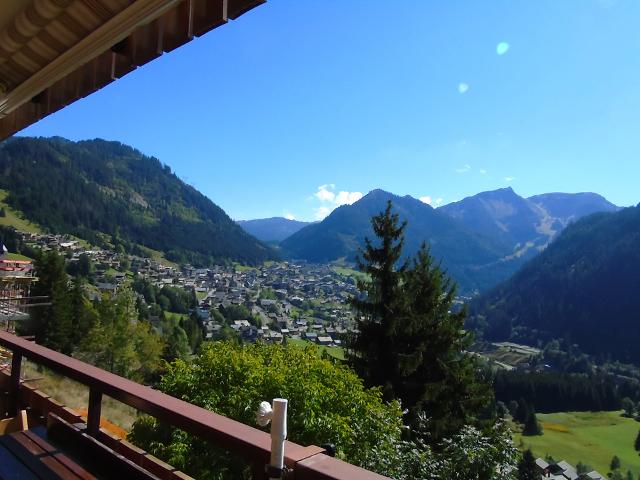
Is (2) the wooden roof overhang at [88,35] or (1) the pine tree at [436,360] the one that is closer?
(2) the wooden roof overhang at [88,35]

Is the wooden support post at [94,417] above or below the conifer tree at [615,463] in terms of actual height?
above

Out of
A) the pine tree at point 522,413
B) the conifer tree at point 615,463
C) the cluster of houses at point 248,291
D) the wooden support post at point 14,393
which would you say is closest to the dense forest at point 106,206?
the cluster of houses at point 248,291

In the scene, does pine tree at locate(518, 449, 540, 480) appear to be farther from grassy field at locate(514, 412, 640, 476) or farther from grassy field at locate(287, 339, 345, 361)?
grassy field at locate(514, 412, 640, 476)

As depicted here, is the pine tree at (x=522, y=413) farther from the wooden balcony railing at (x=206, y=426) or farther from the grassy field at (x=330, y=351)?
the wooden balcony railing at (x=206, y=426)

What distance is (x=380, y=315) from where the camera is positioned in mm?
15422

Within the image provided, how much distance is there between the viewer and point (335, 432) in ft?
25.4

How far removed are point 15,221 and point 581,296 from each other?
150 m

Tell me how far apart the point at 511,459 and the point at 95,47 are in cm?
747

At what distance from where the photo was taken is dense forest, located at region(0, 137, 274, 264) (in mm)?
114625

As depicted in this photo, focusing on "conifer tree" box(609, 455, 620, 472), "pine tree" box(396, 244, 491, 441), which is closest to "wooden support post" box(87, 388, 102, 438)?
"pine tree" box(396, 244, 491, 441)

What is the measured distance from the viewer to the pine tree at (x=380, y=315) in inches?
588

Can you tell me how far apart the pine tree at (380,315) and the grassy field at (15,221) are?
10134 cm

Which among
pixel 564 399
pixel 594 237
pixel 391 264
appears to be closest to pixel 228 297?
pixel 564 399

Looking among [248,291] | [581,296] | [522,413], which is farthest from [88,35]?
[581,296]
